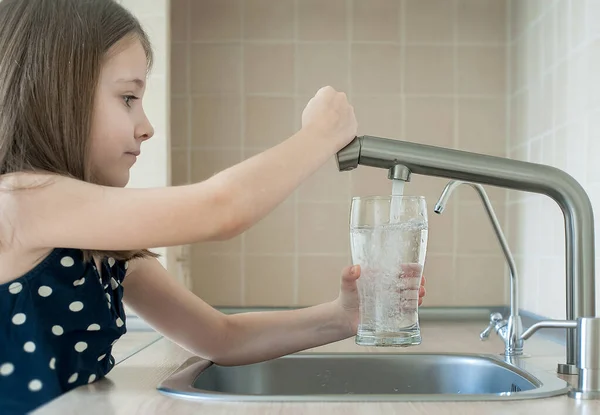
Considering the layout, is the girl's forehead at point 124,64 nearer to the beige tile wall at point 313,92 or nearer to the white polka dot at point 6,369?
the white polka dot at point 6,369

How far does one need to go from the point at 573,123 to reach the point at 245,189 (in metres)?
0.79

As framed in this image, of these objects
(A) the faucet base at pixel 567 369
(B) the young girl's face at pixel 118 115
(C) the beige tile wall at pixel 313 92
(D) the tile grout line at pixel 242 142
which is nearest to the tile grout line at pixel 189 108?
(C) the beige tile wall at pixel 313 92

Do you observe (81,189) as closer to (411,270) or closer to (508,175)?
(411,270)

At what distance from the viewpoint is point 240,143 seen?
73.6 inches

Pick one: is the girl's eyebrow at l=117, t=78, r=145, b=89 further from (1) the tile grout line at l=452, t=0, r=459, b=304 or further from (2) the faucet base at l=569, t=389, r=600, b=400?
(1) the tile grout line at l=452, t=0, r=459, b=304

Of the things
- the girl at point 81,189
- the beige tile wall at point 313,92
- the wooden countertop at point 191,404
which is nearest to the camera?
the wooden countertop at point 191,404

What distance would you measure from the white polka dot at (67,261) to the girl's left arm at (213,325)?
0.62ft

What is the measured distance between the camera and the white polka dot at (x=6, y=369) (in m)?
0.90

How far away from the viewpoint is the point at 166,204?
2.83ft

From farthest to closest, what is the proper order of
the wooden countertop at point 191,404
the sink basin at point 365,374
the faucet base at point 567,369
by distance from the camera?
the sink basin at point 365,374, the faucet base at point 567,369, the wooden countertop at point 191,404

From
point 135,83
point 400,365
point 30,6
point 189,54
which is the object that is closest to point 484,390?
point 400,365

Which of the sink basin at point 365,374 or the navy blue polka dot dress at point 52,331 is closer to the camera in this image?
the navy blue polka dot dress at point 52,331

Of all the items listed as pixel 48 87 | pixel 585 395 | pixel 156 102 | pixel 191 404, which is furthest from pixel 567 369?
pixel 156 102

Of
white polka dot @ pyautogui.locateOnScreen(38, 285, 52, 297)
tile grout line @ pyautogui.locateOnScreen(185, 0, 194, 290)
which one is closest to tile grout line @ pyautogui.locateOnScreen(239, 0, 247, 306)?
tile grout line @ pyautogui.locateOnScreen(185, 0, 194, 290)
